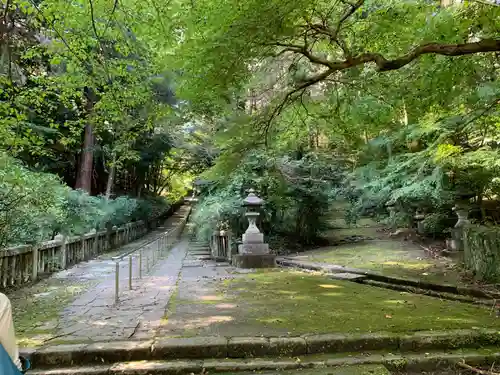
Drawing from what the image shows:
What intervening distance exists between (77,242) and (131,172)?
1153 cm

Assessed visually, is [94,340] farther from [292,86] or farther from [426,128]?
[426,128]

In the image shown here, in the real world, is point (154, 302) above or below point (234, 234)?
below

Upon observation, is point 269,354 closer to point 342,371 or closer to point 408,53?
point 342,371

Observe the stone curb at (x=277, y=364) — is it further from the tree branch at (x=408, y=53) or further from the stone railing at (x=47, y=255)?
the stone railing at (x=47, y=255)

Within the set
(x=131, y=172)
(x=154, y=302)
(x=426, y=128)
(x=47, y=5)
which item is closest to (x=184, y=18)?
(x=47, y=5)

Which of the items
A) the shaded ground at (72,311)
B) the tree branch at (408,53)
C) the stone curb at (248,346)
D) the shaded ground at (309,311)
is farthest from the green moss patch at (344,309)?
the tree branch at (408,53)

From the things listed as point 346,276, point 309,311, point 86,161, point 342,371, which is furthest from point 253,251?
point 86,161

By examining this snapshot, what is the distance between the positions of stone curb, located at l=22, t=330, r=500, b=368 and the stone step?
0.07 meters

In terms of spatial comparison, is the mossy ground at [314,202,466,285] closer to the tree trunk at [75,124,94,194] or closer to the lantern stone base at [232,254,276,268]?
the lantern stone base at [232,254,276,268]

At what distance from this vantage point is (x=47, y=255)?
8.50m

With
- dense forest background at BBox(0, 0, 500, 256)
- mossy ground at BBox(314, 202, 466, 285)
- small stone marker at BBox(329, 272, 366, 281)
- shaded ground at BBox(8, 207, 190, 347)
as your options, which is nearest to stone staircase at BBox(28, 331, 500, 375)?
shaded ground at BBox(8, 207, 190, 347)

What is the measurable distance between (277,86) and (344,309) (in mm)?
4679

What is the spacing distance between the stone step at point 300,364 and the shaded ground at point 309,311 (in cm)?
43

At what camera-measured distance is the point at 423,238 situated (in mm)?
12766
